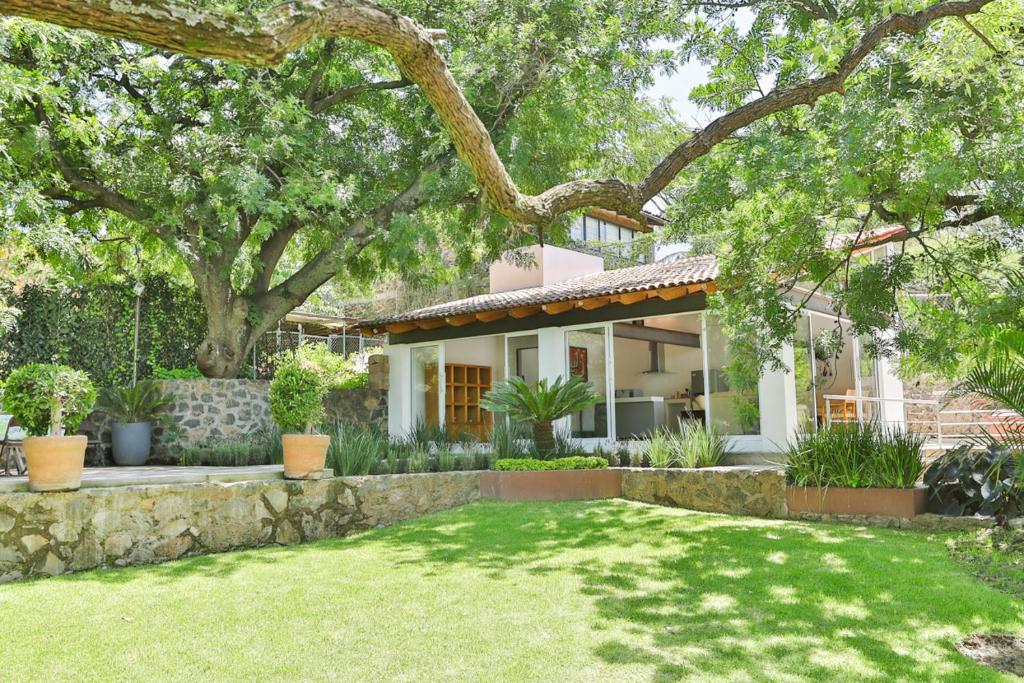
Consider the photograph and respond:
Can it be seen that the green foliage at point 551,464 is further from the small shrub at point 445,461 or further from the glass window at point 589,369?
the glass window at point 589,369

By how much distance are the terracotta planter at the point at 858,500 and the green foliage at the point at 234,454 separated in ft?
24.3

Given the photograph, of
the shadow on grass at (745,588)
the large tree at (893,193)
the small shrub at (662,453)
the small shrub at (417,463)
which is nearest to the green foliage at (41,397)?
the shadow on grass at (745,588)

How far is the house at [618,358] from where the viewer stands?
39.7 ft

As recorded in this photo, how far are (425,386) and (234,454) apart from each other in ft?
15.5

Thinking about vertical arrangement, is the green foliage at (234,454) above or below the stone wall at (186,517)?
above

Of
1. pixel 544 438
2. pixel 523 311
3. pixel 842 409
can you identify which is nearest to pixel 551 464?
pixel 544 438

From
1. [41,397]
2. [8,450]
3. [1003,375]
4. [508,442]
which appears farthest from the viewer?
[508,442]

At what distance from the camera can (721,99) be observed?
9.95 meters

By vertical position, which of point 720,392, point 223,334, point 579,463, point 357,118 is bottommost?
point 579,463

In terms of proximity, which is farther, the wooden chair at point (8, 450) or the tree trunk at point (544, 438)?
the tree trunk at point (544, 438)

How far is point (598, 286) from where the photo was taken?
13.8 meters

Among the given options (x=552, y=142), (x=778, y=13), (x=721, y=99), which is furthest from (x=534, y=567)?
(x=552, y=142)

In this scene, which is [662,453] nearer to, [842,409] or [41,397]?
[842,409]

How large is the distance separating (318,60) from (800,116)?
Answer: 7.99 metres
